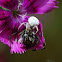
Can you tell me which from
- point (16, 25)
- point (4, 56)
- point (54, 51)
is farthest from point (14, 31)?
point (54, 51)

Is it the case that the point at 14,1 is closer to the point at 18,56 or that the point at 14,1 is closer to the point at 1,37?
the point at 1,37

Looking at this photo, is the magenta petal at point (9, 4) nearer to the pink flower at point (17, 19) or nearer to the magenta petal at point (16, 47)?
the pink flower at point (17, 19)

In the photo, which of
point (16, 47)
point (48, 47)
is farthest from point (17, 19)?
point (48, 47)

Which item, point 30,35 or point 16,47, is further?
point 16,47

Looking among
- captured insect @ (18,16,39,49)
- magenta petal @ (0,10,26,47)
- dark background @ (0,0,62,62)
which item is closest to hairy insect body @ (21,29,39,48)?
captured insect @ (18,16,39,49)

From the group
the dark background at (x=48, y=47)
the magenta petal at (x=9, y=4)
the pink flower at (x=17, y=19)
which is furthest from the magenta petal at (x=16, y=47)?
the dark background at (x=48, y=47)

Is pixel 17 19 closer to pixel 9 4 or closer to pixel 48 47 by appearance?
pixel 9 4
